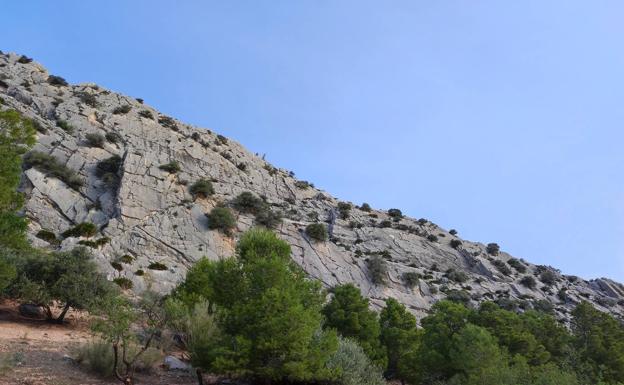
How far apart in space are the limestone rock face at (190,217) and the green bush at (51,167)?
2.55 feet

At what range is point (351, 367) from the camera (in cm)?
2136

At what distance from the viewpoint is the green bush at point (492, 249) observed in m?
86.2

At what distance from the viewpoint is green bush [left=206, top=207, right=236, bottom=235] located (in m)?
50.7

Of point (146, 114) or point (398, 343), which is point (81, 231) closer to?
point (398, 343)

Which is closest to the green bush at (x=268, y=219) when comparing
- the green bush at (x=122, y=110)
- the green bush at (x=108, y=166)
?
the green bush at (x=108, y=166)

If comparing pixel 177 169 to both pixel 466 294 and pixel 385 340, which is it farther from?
pixel 466 294

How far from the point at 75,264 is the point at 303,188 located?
54.6 metres

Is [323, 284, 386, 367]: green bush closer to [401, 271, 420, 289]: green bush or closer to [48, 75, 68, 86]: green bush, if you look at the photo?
[401, 271, 420, 289]: green bush

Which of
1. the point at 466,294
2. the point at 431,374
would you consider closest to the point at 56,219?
the point at 431,374

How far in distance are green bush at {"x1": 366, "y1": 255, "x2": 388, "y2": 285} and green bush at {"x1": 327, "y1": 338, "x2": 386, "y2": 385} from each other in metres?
31.8

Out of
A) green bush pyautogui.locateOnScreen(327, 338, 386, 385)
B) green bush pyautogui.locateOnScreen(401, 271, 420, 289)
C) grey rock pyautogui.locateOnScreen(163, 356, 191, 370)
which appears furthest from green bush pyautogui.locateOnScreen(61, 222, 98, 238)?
green bush pyautogui.locateOnScreen(401, 271, 420, 289)

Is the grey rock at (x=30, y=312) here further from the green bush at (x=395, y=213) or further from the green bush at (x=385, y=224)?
the green bush at (x=395, y=213)

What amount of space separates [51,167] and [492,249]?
243 ft

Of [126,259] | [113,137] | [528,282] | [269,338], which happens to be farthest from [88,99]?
[528,282]
